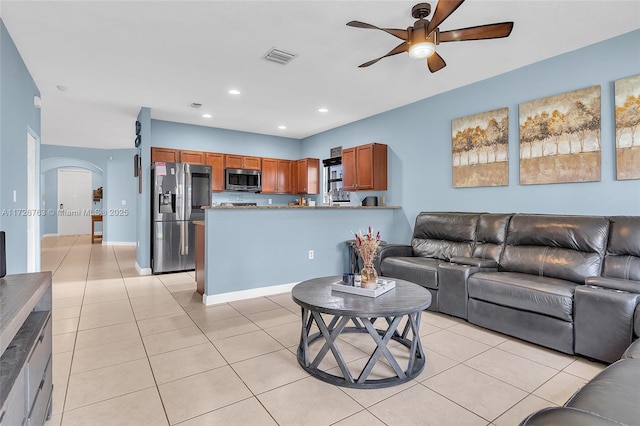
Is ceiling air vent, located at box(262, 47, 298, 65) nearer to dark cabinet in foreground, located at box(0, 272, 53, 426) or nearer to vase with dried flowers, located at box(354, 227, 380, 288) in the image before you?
vase with dried flowers, located at box(354, 227, 380, 288)

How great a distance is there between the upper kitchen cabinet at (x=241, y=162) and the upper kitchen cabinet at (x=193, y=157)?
427 mm

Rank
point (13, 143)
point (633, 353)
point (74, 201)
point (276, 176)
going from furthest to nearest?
point (74, 201) → point (276, 176) → point (13, 143) → point (633, 353)

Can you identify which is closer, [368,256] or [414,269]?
[368,256]

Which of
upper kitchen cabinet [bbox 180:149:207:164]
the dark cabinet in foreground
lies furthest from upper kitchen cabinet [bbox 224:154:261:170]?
the dark cabinet in foreground

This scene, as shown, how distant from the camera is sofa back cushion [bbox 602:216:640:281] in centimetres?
267

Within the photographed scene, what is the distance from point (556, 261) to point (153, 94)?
5.17 m

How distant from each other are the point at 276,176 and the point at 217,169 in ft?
4.31

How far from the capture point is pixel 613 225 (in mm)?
2865

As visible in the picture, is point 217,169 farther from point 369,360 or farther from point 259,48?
point 369,360

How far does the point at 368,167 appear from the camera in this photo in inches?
214

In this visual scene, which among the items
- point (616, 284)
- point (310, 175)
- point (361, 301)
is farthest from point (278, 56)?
point (310, 175)

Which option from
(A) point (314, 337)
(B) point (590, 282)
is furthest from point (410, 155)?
(A) point (314, 337)

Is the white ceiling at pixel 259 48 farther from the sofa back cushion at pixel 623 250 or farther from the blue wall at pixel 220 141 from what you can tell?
the sofa back cushion at pixel 623 250

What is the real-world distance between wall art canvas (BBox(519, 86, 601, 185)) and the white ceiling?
0.51 m
